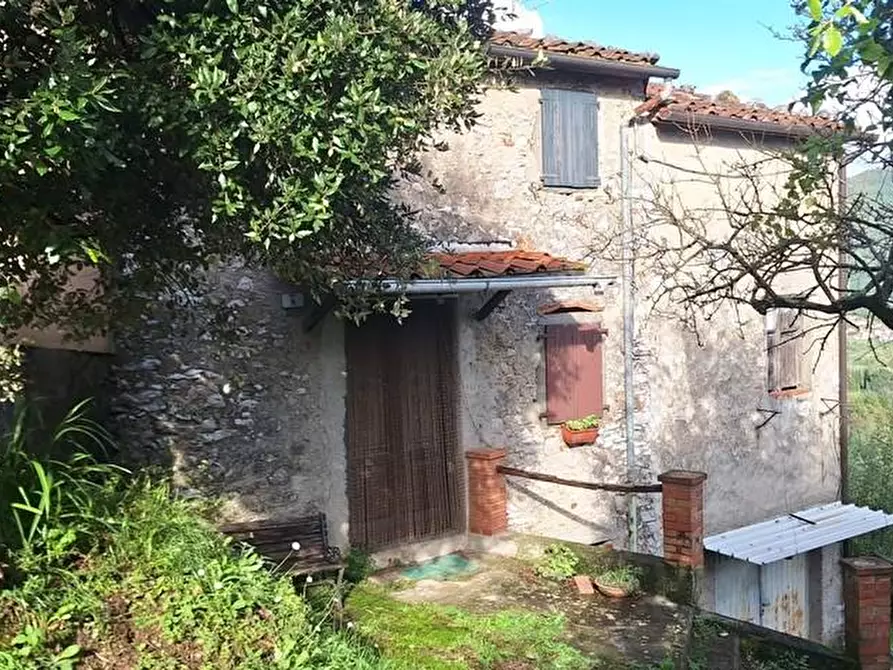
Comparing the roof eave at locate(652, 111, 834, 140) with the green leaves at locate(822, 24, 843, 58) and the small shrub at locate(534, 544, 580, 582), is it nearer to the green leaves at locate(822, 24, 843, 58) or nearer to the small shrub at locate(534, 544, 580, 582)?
the small shrub at locate(534, 544, 580, 582)

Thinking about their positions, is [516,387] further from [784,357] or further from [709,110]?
[784,357]

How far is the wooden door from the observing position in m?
7.85

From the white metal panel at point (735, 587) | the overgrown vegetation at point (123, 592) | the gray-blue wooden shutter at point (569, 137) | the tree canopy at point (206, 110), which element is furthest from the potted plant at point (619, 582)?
the tree canopy at point (206, 110)

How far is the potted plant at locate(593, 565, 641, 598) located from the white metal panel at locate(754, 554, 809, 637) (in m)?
5.32

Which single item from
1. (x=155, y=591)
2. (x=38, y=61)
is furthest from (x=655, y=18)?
(x=155, y=591)

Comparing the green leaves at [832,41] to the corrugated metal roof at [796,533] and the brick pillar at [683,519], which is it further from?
the corrugated metal roof at [796,533]

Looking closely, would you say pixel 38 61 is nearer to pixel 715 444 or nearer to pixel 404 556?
pixel 404 556

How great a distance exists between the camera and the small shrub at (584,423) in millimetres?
9359

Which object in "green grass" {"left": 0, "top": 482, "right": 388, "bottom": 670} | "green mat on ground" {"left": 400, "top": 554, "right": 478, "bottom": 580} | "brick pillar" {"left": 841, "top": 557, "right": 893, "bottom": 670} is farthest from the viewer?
"green mat on ground" {"left": 400, "top": 554, "right": 478, "bottom": 580}

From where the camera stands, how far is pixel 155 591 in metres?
3.94

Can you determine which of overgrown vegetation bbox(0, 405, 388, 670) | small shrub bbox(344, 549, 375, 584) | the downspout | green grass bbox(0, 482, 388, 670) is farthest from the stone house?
green grass bbox(0, 482, 388, 670)

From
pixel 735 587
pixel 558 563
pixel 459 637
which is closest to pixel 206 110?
pixel 459 637

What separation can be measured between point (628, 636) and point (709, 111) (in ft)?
22.3

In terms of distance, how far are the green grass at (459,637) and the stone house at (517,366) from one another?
4.85ft
